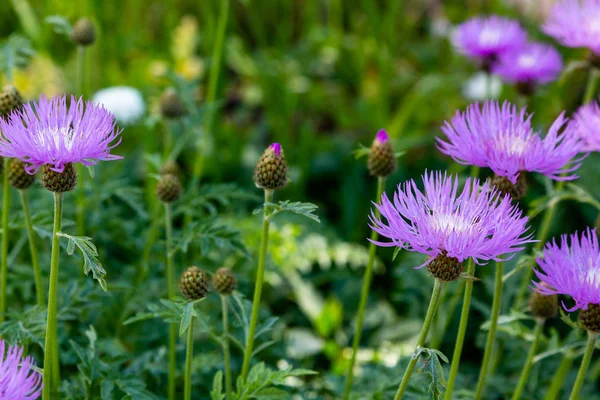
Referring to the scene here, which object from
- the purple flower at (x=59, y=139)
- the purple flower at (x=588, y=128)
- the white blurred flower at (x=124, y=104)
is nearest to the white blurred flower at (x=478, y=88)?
the white blurred flower at (x=124, y=104)

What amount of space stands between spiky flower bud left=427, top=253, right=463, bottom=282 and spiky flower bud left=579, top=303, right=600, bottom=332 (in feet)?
0.80

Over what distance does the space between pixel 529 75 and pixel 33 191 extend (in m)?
1.47

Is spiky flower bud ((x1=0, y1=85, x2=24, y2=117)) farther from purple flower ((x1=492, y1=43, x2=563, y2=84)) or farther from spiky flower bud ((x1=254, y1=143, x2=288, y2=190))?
purple flower ((x1=492, y1=43, x2=563, y2=84))

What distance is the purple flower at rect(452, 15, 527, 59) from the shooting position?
240 cm

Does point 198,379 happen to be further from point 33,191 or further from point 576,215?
point 576,215

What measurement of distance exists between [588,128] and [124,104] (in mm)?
1577

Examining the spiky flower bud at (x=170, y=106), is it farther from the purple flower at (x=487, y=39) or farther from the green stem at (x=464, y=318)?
the green stem at (x=464, y=318)

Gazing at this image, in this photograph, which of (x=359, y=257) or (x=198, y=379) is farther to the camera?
(x=359, y=257)

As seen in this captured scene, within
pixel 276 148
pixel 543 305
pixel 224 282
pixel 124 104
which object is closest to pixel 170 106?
pixel 124 104

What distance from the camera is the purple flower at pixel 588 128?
1.53 meters

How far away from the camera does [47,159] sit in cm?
107

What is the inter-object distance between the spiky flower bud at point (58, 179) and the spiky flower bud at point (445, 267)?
0.52 metres

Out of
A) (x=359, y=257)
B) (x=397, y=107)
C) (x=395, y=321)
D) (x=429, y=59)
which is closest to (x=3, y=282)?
(x=359, y=257)

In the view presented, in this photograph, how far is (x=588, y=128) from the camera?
1.59m
